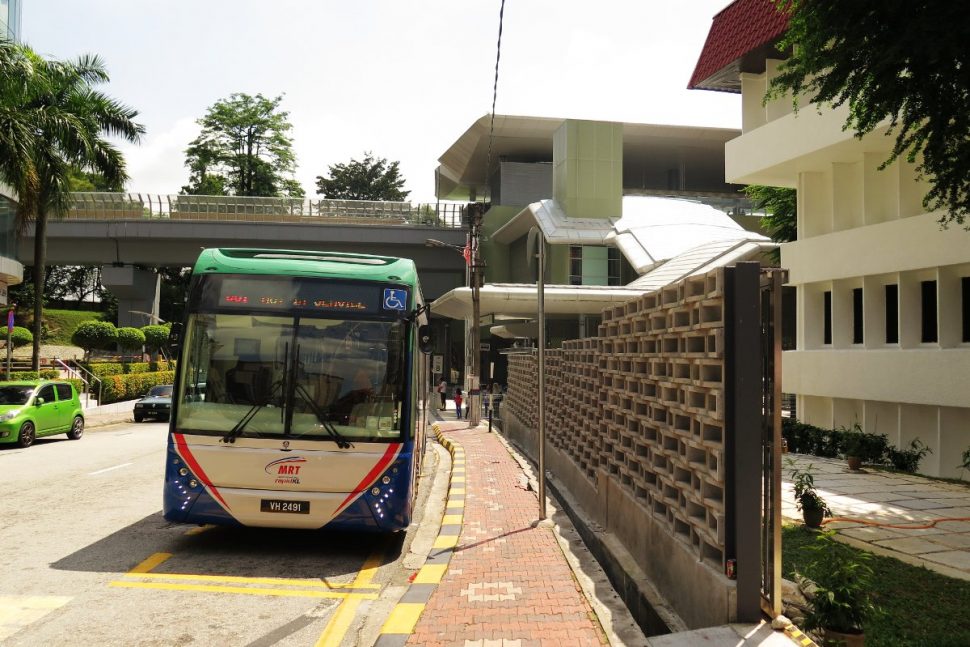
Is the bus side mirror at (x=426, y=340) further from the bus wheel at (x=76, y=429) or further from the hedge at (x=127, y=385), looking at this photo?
the hedge at (x=127, y=385)

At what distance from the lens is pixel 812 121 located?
19375 mm

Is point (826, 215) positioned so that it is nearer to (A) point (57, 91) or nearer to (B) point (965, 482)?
(B) point (965, 482)

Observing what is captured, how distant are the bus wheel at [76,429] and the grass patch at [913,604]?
2006 centimetres

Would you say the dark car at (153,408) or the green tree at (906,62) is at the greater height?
the green tree at (906,62)

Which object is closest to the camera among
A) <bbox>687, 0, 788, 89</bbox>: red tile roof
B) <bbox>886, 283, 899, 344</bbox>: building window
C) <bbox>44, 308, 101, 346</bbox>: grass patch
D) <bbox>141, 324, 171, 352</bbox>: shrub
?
<bbox>886, 283, 899, 344</bbox>: building window

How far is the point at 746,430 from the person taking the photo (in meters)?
5.70

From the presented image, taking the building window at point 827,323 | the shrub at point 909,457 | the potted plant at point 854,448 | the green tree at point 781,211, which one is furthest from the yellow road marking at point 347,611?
the green tree at point 781,211

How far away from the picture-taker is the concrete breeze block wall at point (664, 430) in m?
6.05

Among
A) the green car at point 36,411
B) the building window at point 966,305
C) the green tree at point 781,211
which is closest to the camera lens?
the building window at point 966,305

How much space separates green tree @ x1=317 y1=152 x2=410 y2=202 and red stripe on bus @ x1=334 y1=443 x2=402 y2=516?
8426 cm

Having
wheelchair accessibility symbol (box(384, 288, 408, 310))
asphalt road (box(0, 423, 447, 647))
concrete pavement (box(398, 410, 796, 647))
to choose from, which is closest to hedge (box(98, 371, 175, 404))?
asphalt road (box(0, 423, 447, 647))

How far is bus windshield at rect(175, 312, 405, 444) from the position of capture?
29.1ft

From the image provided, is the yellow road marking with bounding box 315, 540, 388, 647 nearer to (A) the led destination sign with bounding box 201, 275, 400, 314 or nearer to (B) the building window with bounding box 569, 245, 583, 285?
(A) the led destination sign with bounding box 201, 275, 400, 314

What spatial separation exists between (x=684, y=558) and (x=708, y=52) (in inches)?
797
